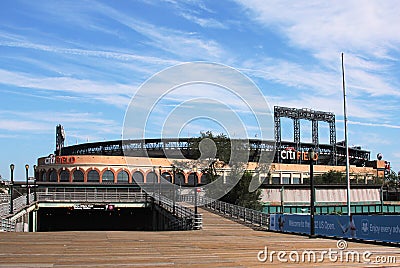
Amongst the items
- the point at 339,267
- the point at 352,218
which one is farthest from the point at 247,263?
the point at 352,218

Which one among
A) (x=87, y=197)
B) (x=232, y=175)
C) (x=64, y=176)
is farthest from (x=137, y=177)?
(x=232, y=175)

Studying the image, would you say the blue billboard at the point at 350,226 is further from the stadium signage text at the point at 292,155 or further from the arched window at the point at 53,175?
the stadium signage text at the point at 292,155

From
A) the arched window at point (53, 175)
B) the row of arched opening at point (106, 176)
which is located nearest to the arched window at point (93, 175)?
the row of arched opening at point (106, 176)

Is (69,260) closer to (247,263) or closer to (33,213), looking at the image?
(247,263)

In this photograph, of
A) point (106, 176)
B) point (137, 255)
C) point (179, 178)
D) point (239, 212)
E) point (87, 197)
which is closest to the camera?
point (137, 255)

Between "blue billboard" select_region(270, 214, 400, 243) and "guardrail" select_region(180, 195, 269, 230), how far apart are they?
4813 millimetres

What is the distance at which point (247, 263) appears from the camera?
1590 cm

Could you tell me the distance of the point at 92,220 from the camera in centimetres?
7606

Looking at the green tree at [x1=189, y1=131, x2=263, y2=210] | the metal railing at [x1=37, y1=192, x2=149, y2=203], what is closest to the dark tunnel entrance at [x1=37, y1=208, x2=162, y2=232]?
the metal railing at [x1=37, y1=192, x2=149, y2=203]

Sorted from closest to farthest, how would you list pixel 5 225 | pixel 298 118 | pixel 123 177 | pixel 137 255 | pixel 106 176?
pixel 137 255 → pixel 5 225 → pixel 106 176 → pixel 123 177 → pixel 298 118

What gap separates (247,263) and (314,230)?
1504cm

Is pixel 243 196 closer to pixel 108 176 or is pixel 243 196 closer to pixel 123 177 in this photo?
pixel 123 177

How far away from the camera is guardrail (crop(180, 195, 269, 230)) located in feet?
133

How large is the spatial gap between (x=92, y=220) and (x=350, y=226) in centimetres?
5419
